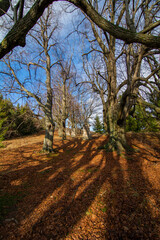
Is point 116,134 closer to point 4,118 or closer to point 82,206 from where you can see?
point 82,206

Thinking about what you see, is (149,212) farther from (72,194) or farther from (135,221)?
(72,194)

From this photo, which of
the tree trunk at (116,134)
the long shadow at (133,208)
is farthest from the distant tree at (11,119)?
the tree trunk at (116,134)

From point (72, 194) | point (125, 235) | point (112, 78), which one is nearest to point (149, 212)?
point (125, 235)

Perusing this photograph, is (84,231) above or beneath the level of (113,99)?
beneath

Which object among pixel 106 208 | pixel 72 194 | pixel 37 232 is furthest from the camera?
pixel 72 194

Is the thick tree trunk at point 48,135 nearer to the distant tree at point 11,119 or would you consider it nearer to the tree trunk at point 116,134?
the distant tree at point 11,119

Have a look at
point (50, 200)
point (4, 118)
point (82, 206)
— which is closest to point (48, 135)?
point (4, 118)

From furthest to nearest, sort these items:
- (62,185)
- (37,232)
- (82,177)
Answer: (82,177), (62,185), (37,232)

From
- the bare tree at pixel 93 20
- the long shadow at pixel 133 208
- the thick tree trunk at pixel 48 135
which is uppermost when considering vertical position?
the bare tree at pixel 93 20

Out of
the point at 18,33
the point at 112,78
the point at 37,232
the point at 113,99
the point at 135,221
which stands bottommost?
→ the point at 37,232

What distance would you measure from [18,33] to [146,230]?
13.6 feet

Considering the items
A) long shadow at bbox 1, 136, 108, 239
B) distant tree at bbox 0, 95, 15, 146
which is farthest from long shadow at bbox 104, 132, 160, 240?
distant tree at bbox 0, 95, 15, 146

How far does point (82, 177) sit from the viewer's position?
308cm

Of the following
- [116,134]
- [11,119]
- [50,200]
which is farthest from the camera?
[11,119]
